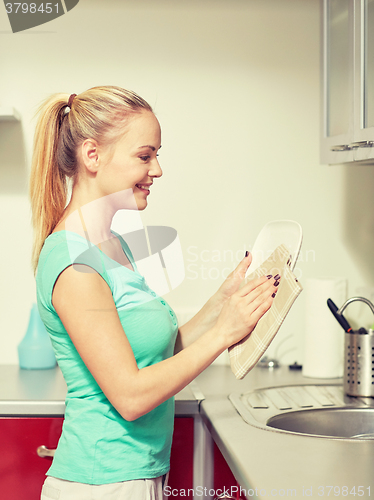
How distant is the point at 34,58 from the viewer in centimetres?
147

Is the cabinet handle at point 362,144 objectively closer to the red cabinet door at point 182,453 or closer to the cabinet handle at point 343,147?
the cabinet handle at point 343,147

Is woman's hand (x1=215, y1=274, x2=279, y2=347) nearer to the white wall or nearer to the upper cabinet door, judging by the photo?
the upper cabinet door

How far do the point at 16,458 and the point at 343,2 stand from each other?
1.23 metres

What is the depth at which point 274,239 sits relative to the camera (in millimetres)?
958

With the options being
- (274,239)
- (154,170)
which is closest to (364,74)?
(274,239)

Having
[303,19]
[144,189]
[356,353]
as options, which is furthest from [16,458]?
[303,19]

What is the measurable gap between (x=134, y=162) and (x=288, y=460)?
504 mm

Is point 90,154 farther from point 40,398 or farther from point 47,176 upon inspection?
point 40,398

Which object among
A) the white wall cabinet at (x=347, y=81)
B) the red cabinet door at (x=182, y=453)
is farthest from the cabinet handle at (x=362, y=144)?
the red cabinet door at (x=182, y=453)

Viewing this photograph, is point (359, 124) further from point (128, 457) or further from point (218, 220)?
point (128, 457)

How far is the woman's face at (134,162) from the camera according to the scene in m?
0.80

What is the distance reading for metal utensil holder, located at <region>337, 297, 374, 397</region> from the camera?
117 cm

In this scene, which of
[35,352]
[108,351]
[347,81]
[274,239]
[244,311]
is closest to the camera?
[108,351]

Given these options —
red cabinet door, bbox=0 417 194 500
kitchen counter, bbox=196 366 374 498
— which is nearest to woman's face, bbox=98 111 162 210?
kitchen counter, bbox=196 366 374 498
